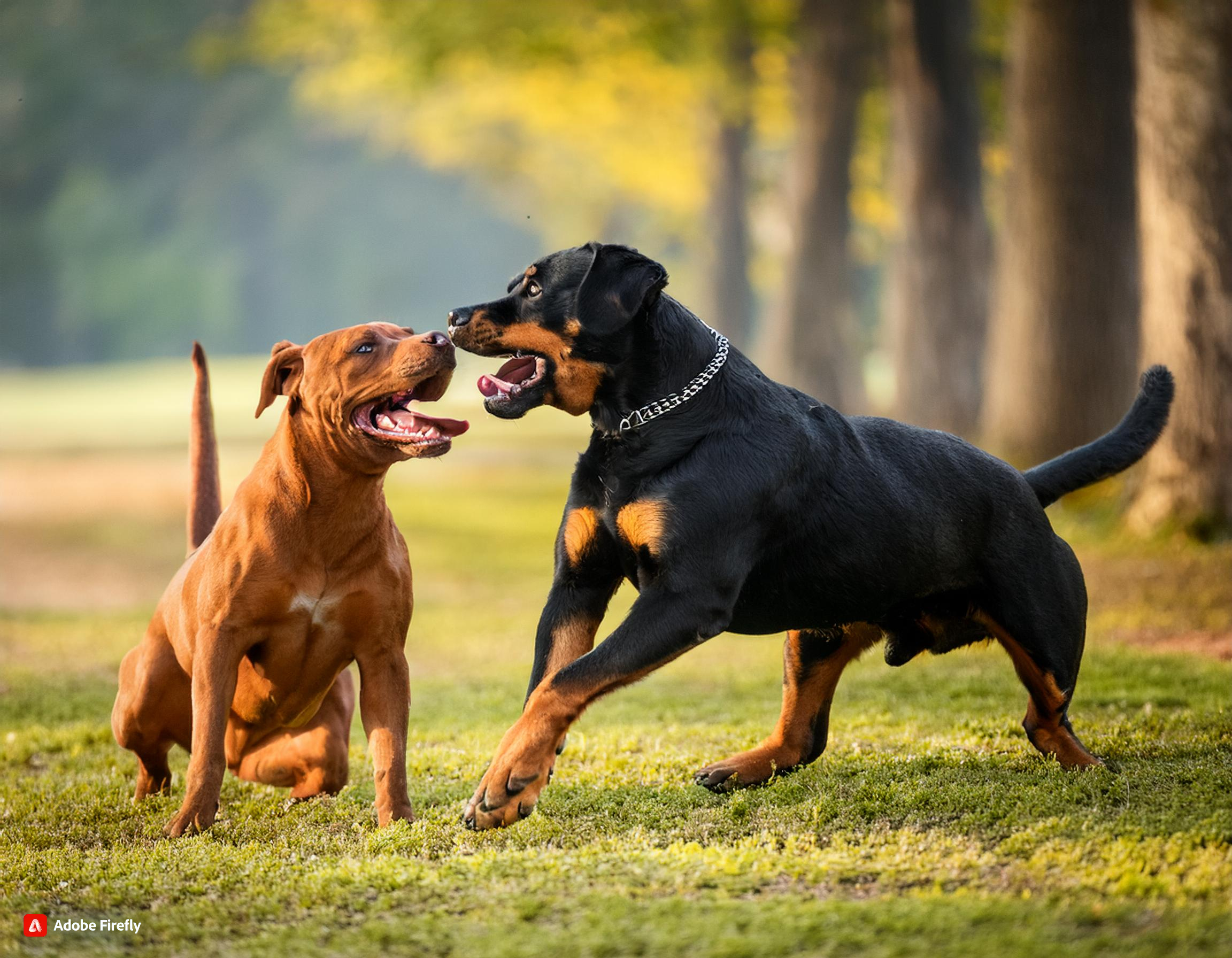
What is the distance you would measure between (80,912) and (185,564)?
1.63m

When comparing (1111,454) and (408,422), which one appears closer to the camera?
(408,422)

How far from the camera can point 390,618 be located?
16.1 ft

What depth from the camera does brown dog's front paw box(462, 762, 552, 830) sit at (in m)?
4.23

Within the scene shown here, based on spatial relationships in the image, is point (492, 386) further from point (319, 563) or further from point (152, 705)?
point (152, 705)

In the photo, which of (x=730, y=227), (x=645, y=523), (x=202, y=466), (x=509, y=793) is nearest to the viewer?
(x=509, y=793)

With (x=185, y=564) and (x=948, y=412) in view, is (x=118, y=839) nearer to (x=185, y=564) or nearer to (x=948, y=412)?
(x=185, y=564)

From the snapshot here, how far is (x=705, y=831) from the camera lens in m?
4.54

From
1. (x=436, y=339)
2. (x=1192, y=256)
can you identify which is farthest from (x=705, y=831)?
(x=1192, y=256)

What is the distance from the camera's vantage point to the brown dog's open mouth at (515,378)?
4.71m

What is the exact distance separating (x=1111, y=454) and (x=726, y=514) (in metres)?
1.89

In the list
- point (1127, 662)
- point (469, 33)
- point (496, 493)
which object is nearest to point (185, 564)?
point (1127, 662)

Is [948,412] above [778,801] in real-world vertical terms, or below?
above

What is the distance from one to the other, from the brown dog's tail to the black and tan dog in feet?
5.34

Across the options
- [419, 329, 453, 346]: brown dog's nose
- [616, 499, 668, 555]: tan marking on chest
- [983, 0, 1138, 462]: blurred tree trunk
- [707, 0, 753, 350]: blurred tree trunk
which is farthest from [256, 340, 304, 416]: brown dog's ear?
[707, 0, 753, 350]: blurred tree trunk
